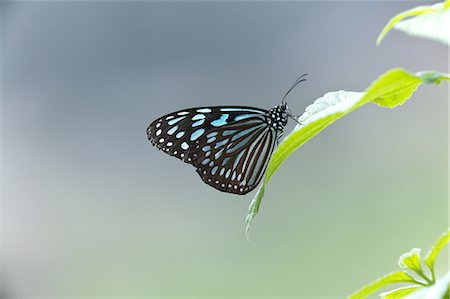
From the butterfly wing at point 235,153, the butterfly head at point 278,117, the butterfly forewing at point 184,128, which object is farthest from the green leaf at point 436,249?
the butterfly head at point 278,117

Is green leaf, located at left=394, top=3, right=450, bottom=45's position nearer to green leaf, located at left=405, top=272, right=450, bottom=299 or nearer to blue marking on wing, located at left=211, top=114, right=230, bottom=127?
green leaf, located at left=405, top=272, right=450, bottom=299

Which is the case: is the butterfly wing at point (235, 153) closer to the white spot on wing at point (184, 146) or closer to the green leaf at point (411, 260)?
the white spot on wing at point (184, 146)

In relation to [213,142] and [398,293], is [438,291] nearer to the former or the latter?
[398,293]

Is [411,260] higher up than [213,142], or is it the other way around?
[213,142]

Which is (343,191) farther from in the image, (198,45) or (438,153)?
(198,45)

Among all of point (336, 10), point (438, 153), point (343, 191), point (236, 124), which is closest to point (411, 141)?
point (438, 153)

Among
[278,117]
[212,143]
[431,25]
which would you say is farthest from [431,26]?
[278,117]

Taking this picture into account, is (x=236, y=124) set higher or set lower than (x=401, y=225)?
higher
